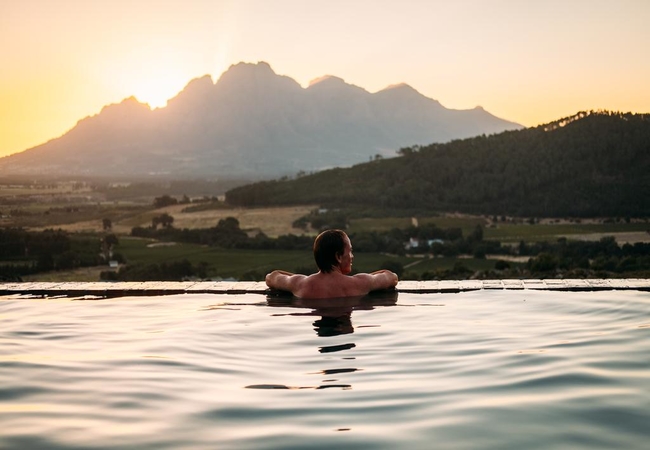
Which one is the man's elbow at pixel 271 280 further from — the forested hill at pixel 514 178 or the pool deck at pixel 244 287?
the forested hill at pixel 514 178

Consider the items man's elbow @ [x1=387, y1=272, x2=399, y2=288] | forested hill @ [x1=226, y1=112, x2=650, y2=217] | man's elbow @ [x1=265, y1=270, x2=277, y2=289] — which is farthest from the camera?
forested hill @ [x1=226, y1=112, x2=650, y2=217]

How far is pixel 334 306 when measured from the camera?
21.6ft

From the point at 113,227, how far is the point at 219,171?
146 meters

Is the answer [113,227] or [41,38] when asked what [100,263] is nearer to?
[113,227]

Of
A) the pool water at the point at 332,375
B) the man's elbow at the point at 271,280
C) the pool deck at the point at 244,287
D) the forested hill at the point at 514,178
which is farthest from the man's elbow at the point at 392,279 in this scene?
the forested hill at the point at 514,178

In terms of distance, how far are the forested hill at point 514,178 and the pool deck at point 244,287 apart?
49.3 meters

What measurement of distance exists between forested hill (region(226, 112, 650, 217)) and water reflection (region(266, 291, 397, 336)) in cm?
5076

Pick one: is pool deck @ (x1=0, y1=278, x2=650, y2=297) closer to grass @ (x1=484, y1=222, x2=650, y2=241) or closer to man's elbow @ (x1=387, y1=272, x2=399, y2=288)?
man's elbow @ (x1=387, y1=272, x2=399, y2=288)

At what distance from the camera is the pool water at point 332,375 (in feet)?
9.43

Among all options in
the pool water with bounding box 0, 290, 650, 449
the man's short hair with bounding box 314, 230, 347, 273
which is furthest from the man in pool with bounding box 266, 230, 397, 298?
the pool water with bounding box 0, 290, 650, 449

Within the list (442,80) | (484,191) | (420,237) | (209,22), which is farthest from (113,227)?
(484,191)

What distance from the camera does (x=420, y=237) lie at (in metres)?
48.7

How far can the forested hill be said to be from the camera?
56000mm

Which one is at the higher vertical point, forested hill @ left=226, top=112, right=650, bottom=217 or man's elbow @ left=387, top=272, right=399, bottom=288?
forested hill @ left=226, top=112, right=650, bottom=217
